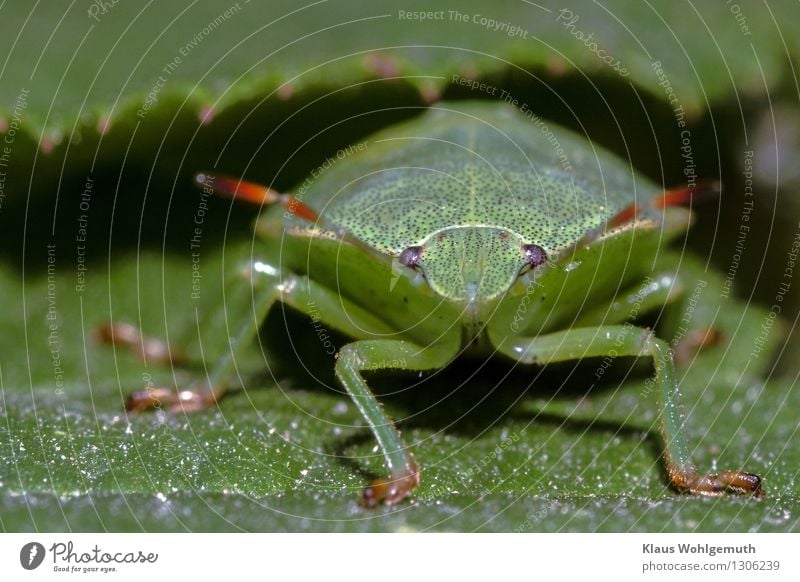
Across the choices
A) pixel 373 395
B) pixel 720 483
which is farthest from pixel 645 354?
pixel 373 395

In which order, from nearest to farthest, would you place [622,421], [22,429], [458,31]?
[22,429]
[622,421]
[458,31]
